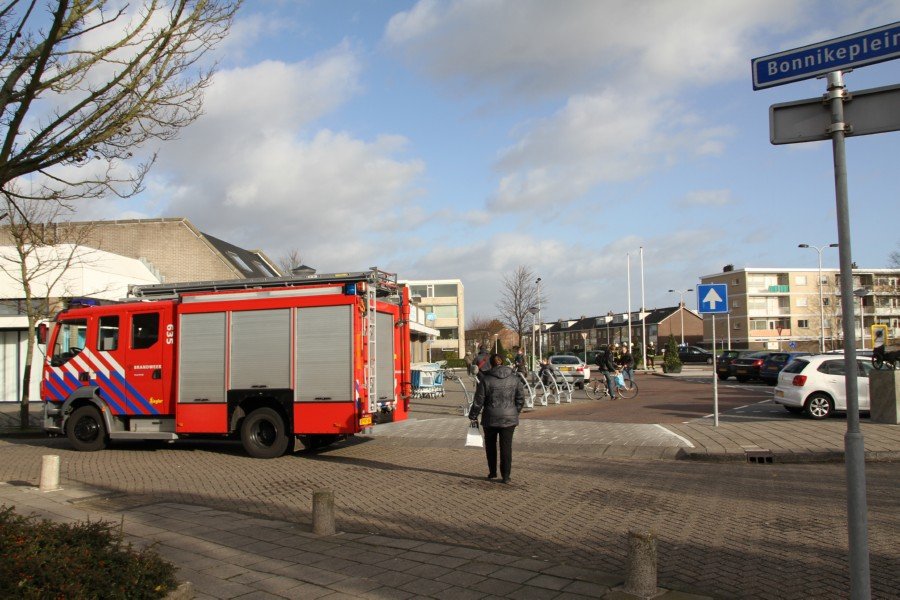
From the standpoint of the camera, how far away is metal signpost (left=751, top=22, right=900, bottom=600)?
3699 millimetres

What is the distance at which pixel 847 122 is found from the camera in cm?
393

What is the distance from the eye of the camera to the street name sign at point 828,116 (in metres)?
3.84

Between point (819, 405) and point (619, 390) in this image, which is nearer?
point (819, 405)

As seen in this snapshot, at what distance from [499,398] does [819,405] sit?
9.70 meters

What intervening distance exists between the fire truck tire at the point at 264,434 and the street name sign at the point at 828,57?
30.7 feet

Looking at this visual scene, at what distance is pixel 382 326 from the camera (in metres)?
12.3

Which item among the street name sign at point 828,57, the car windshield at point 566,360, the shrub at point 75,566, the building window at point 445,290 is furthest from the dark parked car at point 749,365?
the building window at point 445,290

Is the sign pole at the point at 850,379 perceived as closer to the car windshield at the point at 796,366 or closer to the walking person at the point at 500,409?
the walking person at the point at 500,409

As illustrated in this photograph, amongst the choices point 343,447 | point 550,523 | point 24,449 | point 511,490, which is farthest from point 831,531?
point 24,449

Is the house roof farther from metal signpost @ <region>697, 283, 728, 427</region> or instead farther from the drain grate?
the drain grate

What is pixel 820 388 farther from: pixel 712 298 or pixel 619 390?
pixel 619 390

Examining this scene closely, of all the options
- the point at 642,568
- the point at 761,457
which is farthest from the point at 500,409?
the point at 761,457

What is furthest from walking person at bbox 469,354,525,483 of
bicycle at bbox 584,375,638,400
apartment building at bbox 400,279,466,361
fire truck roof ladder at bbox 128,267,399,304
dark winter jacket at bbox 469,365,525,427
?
apartment building at bbox 400,279,466,361

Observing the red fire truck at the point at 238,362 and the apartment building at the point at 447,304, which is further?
the apartment building at the point at 447,304
